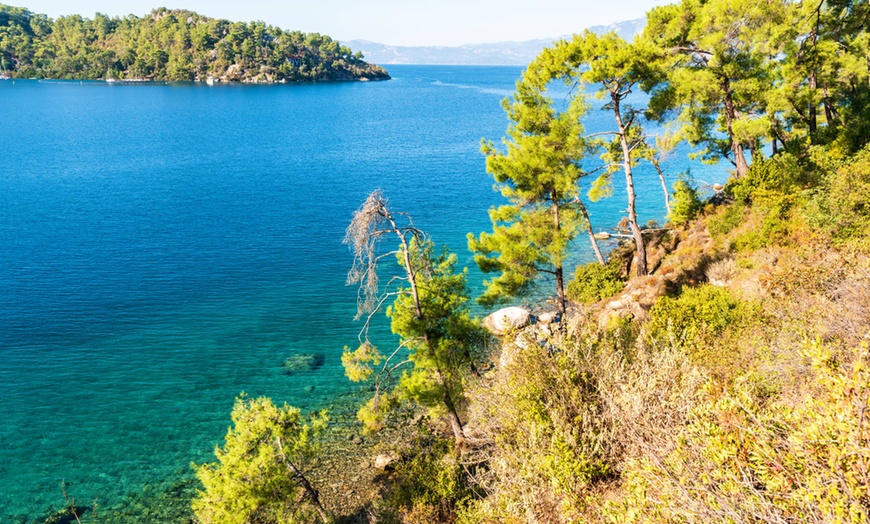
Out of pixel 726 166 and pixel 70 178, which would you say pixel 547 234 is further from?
pixel 70 178

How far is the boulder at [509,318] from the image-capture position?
2962 cm

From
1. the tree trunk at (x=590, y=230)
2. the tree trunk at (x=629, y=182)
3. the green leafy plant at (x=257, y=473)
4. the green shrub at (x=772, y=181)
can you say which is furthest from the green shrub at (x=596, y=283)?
the green leafy plant at (x=257, y=473)

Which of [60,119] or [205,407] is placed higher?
[60,119]

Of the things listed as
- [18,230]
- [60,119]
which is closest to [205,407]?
[18,230]

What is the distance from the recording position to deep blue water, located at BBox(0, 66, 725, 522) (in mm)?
24531

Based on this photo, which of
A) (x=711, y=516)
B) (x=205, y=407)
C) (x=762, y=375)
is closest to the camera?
(x=711, y=516)

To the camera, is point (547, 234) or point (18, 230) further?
point (18, 230)

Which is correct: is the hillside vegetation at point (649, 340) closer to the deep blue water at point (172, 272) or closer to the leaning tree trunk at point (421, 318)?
the leaning tree trunk at point (421, 318)

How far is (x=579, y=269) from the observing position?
32.5m

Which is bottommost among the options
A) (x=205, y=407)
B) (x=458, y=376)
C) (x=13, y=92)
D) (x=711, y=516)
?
(x=205, y=407)

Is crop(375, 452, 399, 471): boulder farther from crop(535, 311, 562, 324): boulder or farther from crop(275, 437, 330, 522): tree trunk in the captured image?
crop(535, 311, 562, 324): boulder

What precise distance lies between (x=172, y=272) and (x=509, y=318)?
26.9 metres

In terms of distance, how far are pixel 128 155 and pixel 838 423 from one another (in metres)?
88.8

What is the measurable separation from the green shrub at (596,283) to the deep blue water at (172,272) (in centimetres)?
765
